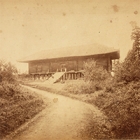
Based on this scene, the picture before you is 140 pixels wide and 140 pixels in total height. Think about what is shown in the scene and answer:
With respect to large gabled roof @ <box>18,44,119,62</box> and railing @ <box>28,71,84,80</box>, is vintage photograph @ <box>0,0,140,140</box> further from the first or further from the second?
large gabled roof @ <box>18,44,119,62</box>

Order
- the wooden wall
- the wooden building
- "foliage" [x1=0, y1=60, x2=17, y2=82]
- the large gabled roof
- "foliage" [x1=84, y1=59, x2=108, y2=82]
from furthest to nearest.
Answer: the wooden wall, the large gabled roof, the wooden building, "foliage" [x1=84, y1=59, x2=108, y2=82], "foliage" [x1=0, y1=60, x2=17, y2=82]

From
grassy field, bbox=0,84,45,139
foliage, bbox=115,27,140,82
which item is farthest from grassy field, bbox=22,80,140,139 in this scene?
grassy field, bbox=0,84,45,139

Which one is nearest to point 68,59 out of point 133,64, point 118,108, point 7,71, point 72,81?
point 72,81

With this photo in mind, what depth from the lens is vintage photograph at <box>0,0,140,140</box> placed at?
375cm

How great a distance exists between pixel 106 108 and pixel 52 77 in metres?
2.19

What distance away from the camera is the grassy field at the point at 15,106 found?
12.3 feet

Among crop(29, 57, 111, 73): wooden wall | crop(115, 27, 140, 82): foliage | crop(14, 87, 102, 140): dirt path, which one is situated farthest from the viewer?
crop(29, 57, 111, 73): wooden wall

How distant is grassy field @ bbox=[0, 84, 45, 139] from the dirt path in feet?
0.78

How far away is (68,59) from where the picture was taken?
656 cm

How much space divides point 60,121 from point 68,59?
3115mm

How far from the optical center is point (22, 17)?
14.9 ft

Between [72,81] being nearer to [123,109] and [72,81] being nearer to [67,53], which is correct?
[67,53]

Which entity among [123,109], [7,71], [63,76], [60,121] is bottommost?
[60,121]

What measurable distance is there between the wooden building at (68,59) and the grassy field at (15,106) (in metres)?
1.00
